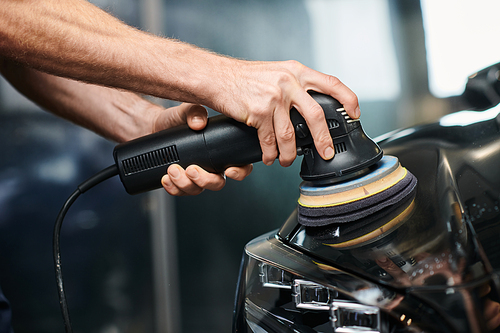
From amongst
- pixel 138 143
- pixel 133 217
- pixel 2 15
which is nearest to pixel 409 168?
pixel 138 143

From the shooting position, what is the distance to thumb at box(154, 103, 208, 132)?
0.78 m

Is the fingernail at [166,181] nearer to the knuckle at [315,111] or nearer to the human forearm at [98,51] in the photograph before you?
the human forearm at [98,51]

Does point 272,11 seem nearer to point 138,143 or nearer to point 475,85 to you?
point 475,85

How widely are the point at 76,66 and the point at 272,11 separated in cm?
141

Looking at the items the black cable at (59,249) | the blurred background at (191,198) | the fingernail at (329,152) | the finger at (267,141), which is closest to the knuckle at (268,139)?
the finger at (267,141)

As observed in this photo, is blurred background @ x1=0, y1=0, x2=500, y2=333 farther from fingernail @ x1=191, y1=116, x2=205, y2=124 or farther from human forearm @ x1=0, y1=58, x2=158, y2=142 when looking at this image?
fingernail @ x1=191, y1=116, x2=205, y2=124

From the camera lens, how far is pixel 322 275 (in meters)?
0.52

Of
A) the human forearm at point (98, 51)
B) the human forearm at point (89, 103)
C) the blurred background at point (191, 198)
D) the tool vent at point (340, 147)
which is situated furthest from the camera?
the blurred background at point (191, 198)

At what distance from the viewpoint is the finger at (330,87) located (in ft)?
2.20

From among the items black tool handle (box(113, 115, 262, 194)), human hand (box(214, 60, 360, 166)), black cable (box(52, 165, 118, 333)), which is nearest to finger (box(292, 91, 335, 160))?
human hand (box(214, 60, 360, 166))

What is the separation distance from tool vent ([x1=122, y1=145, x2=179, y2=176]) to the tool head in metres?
0.29

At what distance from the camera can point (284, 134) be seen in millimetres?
689

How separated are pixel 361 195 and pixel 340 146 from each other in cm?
12

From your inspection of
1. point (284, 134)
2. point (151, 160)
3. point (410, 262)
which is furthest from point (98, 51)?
point (410, 262)
